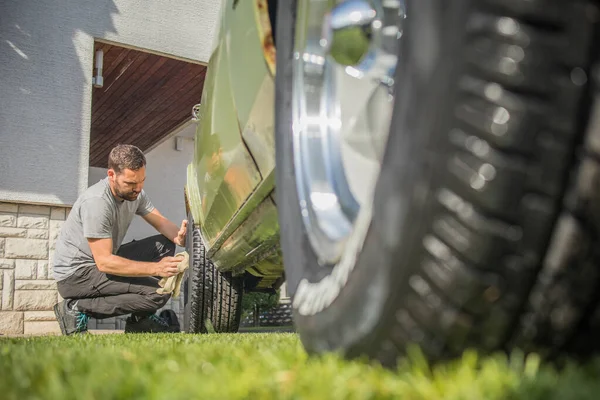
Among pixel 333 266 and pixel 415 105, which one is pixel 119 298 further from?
pixel 415 105

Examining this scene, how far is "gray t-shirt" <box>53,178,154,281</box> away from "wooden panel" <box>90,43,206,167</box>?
2.48 meters

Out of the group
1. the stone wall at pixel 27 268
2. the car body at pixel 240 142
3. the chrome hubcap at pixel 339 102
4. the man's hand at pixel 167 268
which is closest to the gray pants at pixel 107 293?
the man's hand at pixel 167 268

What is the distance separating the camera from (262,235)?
1.91m

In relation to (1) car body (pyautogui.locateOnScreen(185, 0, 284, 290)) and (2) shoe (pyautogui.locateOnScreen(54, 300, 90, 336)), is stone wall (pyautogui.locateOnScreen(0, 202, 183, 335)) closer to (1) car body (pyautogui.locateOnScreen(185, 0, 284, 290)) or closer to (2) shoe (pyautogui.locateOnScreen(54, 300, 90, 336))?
(2) shoe (pyautogui.locateOnScreen(54, 300, 90, 336))

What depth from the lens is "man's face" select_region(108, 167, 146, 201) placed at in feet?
13.5

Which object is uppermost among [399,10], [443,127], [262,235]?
[399,10]

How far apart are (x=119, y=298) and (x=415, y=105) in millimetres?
3840

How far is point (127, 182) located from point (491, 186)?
3.80 m

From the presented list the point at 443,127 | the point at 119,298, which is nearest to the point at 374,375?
the point at 443,127

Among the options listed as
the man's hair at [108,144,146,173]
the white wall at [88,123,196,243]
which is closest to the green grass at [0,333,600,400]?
the man's hair at [108,144,146,173]

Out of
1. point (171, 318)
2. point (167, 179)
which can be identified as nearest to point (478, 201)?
point (171, 318)

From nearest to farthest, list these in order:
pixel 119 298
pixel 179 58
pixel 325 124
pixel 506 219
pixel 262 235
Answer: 1. pixel 506 219
2. pixel 325 124
3. pixel 262 235
4. pixel 119 298
5. pixel 179 58

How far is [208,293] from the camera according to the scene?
2.96 metres

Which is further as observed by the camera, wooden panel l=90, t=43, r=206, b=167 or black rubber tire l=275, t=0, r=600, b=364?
wooden panel l=90, t=43, r=206, b=167
